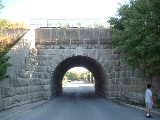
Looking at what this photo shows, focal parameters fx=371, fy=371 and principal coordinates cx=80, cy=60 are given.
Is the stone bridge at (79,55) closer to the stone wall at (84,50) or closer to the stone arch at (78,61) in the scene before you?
the stone wall at (84,50)

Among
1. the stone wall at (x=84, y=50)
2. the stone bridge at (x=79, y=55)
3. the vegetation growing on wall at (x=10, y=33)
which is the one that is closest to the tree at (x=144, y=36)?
the stone bridge at (x=79, y=55)

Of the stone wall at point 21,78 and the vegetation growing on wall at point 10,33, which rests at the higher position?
the vegetation growing on wall at point 10,33

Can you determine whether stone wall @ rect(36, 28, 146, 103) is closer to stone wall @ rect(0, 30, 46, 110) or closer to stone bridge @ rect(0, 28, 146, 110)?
stone bridge @ rect(0, 28, 146, 110)

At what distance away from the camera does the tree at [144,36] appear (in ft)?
61.6

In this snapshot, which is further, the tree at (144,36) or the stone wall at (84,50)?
the stone wall at (84,50)

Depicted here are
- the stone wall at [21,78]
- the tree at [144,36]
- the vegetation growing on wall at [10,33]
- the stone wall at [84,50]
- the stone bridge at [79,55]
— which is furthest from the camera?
the stone wall at [84,50]

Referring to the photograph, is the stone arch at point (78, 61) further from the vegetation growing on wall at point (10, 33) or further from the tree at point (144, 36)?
the tree at point (144, 36)

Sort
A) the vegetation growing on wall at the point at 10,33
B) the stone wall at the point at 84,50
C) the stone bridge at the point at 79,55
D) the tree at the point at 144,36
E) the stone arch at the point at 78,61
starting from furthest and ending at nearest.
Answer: the stone arch at the point at 78,61 < the stone wall at the point at 84,50 < the stone bridge at the point at 79,55 < the vegetation growing on wall at the point at 10,33 < the tree at the point at 144,36

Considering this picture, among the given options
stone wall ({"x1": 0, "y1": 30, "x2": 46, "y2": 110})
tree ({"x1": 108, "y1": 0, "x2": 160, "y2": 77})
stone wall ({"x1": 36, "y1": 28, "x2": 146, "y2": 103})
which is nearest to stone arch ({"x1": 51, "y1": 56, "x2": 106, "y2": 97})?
stone wall ({"x1": 36, "y1": 28, "x2": 146, "y2": 103})

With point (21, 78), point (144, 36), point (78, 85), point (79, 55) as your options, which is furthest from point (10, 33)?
point (78, 85)

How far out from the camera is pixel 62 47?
86.0 feet

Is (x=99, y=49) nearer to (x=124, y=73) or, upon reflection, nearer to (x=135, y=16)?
(x=124, y=73)

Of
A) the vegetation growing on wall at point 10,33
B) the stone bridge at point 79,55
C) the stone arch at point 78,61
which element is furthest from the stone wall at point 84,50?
the vegetation growing on wall at point 10,33

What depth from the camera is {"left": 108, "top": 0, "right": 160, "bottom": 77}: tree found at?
18.8 m
